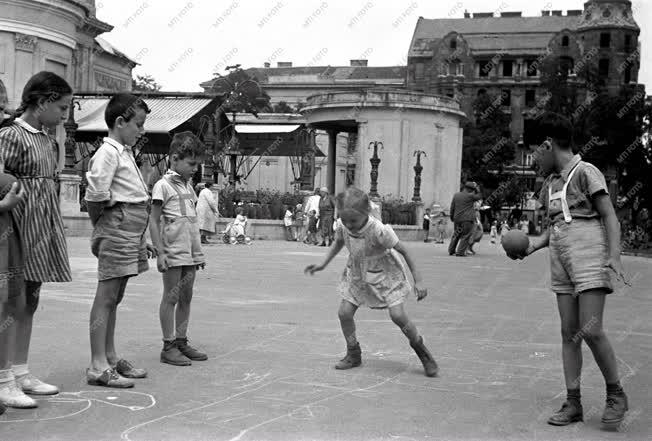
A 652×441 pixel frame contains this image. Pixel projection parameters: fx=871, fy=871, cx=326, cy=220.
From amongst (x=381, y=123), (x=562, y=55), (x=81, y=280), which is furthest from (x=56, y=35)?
(x=562, y=55)

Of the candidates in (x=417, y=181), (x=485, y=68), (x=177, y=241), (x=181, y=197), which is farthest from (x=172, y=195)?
(x=485, y=68)

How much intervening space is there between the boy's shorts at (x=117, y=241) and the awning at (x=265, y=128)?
33802 mm

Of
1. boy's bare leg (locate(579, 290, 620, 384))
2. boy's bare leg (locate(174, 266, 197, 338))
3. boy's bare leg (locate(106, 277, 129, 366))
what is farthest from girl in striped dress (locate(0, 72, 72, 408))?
boy's bare leg (locate(579, 290, 620, 384))

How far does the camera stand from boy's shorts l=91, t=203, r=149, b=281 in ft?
18.9

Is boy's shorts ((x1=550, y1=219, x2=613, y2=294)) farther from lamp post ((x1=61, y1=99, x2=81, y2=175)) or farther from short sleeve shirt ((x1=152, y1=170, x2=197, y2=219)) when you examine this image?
lamp post ((x1=61, y1=99, x2=81, y2=175))

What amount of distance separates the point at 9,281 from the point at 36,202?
1.69 feet

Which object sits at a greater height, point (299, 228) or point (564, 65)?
point (564, 65)

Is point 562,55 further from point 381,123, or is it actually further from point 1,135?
point 1,135

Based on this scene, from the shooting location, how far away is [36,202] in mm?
5336

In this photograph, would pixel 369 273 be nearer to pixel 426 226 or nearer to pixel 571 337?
pixel 571 337

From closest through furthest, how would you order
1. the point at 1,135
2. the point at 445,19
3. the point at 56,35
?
the point at 1,135
the point at 56,35
the point at 445,19

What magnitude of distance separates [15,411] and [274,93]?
10910 cm

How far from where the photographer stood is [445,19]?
104 m

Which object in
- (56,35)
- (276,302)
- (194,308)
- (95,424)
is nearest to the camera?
(95,424)
